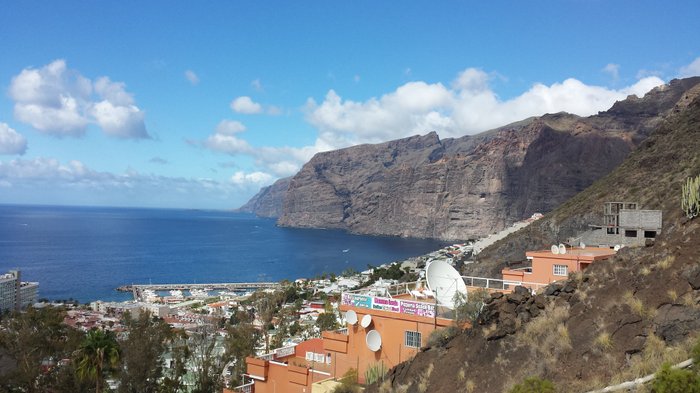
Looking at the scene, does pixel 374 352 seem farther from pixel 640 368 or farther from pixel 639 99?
pixel 639 99

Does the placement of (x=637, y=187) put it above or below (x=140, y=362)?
above

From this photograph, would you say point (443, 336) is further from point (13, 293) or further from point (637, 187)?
point (13, 293)

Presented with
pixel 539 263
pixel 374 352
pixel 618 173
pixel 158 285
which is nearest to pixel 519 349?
pixel 374 352

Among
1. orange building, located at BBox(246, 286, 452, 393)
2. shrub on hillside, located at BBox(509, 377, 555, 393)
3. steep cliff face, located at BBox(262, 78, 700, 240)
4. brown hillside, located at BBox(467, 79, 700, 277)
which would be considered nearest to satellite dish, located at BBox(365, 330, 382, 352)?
orange building, located at BBox(246, 286, 452, 393)

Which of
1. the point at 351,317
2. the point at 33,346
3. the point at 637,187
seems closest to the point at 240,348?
the point at 33,346

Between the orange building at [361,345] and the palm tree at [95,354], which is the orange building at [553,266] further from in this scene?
the palm tree at [95,354]

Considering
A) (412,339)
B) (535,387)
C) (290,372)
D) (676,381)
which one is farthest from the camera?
(290,372)
